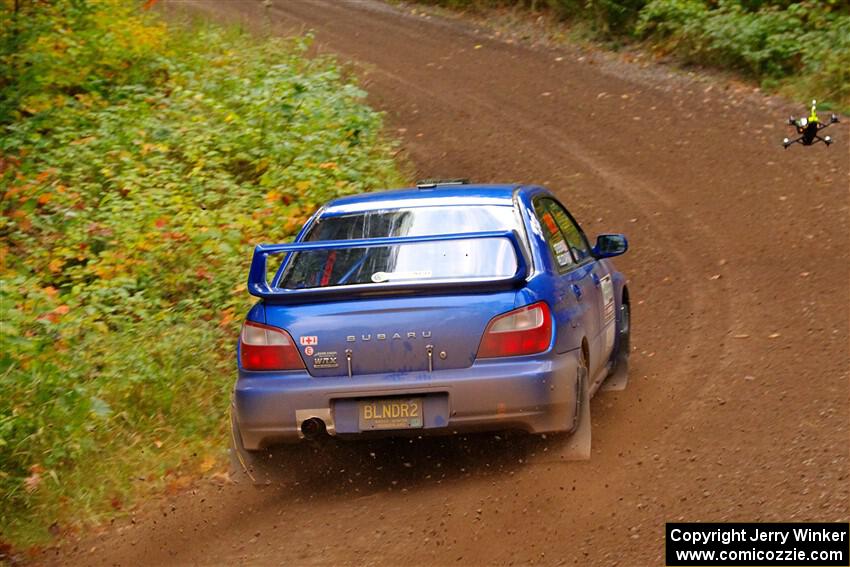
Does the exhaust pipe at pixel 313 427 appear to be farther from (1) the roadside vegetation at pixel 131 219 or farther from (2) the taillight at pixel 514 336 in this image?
(1) the roadside vegetation at pixel 131 219

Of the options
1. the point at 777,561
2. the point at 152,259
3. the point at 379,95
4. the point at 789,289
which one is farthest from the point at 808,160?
the point at 777,561

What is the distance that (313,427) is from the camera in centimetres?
672

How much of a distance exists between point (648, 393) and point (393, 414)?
250 centimetres

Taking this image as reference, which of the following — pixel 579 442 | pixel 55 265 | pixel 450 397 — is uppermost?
pixel 450 397

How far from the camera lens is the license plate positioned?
6.63 metres

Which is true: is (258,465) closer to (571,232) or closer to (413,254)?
(413,254)

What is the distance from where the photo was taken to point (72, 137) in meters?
14.6

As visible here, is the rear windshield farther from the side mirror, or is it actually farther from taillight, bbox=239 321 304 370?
the side mirror

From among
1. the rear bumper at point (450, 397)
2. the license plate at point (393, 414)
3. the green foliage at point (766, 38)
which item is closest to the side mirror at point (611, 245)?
the rear bumper at point (450, 397)

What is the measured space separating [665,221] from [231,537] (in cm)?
873

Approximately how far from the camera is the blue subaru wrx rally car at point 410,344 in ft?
21.7

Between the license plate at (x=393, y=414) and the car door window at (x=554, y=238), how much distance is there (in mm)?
1307

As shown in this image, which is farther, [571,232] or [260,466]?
[571,232]

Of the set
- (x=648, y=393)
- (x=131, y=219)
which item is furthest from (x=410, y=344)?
(x=131, y=219)
